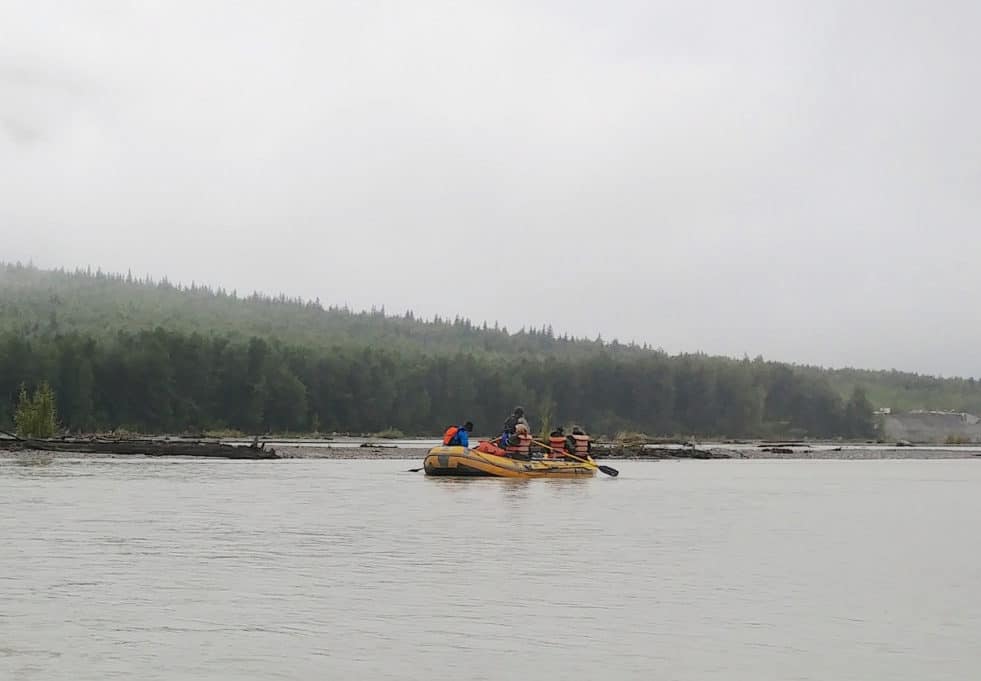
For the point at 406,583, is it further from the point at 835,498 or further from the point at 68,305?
the point at 68,305

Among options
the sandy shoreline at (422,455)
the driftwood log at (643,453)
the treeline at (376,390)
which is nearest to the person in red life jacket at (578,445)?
the sandy shoreline at (422,455)

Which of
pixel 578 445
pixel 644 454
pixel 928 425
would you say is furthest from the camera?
pixel 928 425

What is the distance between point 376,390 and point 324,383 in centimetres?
610

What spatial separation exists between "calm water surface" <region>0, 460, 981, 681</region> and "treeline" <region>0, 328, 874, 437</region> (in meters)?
38.7

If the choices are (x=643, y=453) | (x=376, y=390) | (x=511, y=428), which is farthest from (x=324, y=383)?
(x=511, y=428)

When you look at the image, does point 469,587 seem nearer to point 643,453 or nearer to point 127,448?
point 127,448

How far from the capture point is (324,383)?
125000mm

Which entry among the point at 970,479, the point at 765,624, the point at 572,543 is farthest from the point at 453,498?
the point at 970,479

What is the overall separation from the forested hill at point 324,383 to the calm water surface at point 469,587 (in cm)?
4176

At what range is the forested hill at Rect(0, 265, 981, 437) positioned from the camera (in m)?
101

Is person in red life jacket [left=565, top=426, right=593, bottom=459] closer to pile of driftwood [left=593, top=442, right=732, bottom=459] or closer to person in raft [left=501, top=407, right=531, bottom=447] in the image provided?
person in raft [left=501, top=407, right=531, bottom=447]

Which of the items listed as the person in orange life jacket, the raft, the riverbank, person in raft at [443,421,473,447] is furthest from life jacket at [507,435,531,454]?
the riverbank

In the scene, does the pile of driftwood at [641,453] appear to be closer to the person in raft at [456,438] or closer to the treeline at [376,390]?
the treeline at [376,390]

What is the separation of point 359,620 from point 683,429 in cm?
14294
